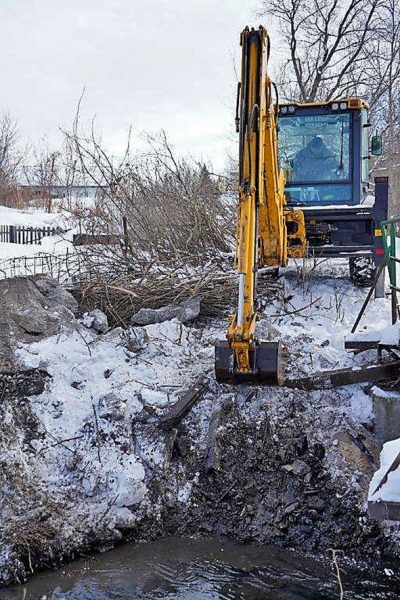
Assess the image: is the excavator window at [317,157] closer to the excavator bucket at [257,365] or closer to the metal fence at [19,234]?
the excavator bucket at [257,365]

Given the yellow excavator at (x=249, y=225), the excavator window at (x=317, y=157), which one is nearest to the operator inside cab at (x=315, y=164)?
the excavator window at (x=317, y=157)

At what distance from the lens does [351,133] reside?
9945 mm

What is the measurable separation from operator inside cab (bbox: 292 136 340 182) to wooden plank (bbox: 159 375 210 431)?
449cm

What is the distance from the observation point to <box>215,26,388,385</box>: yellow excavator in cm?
518

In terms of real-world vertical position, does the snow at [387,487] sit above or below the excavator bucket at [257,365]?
below

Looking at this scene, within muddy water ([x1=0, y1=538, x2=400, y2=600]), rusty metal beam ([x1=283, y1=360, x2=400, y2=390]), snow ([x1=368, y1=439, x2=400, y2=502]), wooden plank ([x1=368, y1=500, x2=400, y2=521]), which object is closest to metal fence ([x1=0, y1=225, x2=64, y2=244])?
rusty metal beam ([x1=283, y1=360, x2=400, y2=390])

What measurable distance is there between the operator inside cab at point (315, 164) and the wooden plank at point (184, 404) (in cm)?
449

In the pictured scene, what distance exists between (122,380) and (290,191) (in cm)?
465

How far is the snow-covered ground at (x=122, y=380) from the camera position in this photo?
18.6 ft

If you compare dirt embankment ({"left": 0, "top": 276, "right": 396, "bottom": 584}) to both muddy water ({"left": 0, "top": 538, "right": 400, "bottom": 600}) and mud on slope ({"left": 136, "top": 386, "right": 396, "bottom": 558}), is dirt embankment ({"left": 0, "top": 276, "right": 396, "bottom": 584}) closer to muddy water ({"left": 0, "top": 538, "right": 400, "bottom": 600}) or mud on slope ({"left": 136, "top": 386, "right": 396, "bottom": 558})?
mud on slope ({"left": 136, "top": 386, "right": 396, "bottom": 558})

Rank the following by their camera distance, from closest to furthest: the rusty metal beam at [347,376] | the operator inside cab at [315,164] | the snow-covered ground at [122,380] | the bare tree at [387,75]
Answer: the snow-covered ground at [122,380]
the rusty metal beam at [347,376]
the operator inside cab at [315,164]
the bare tree at [387,75]

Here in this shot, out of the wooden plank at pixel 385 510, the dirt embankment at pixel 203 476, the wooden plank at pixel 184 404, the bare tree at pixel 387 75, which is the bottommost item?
the dirt embankment at pixel 203 476

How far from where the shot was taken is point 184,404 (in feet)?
20.7

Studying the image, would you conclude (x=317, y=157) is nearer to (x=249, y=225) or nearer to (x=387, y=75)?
(x=249, y=225)
